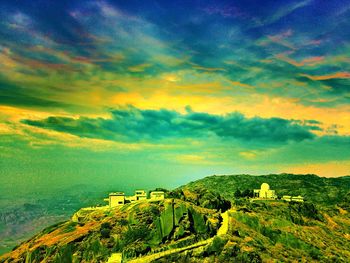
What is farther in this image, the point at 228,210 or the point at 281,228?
the point at 228,210

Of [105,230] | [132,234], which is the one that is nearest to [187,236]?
[132,234]

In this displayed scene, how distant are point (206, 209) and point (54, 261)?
2057 inches

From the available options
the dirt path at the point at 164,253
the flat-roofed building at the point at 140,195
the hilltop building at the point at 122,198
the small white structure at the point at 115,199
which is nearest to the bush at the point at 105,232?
the dirt path at the point at 164,253

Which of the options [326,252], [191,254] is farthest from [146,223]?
[326,252]

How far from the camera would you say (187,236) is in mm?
111938

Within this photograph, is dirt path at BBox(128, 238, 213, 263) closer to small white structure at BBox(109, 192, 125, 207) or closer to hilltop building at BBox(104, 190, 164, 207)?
hilltop building at BBox(104, 190, 164, 207)

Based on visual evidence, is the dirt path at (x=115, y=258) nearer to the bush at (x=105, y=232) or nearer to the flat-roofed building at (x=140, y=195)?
the bush at (x=105, y=232)

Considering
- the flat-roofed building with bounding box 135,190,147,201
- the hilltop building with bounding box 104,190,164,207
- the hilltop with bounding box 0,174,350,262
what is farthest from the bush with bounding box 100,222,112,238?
the flat-roofed building with bounding box 135,190,147,201

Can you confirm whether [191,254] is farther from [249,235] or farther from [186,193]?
[186,193]

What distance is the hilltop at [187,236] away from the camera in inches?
4080

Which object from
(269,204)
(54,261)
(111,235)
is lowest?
(54,261)

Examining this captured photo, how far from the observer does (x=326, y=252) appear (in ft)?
404

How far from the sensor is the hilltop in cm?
10362

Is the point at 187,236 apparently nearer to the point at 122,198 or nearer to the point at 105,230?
the point at 105,230
